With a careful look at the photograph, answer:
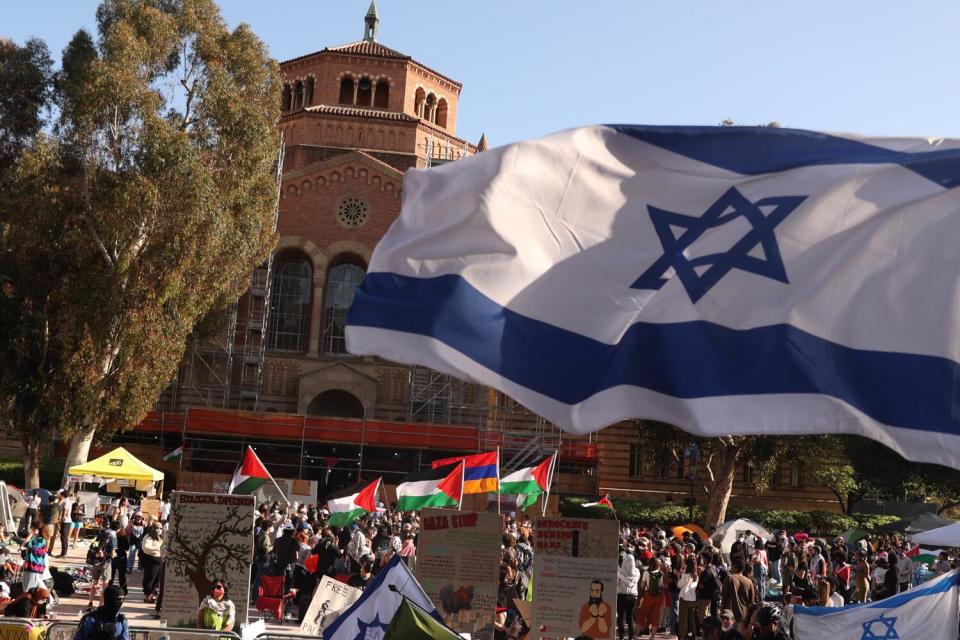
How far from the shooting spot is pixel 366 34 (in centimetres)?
6625

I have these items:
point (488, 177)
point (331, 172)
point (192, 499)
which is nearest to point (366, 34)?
point (331, 172)

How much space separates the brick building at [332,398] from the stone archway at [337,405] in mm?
52

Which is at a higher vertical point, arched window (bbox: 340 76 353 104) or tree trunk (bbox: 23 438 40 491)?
arched window (bbox: 340 76 353 104)

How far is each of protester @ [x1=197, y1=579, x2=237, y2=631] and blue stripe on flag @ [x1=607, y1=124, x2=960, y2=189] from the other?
289 inches

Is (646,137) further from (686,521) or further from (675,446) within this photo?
(686,521)

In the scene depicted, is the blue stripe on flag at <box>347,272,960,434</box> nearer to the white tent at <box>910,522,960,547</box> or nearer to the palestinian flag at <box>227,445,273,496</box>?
the white tent at <box>910,522,960,547</box>

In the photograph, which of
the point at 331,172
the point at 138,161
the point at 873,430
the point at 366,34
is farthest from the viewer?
the point at 366,34

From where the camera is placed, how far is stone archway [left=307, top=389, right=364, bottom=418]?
4891 centimetres

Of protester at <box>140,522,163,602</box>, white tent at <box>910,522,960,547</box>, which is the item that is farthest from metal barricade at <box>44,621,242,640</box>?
white tent at <box>910,522,960,547</box>

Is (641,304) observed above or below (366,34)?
below

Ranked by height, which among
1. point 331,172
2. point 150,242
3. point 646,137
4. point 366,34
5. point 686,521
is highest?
point 366,34

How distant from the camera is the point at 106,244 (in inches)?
1262

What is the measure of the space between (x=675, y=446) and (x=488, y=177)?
34010mm

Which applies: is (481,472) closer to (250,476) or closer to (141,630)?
(250,476)
